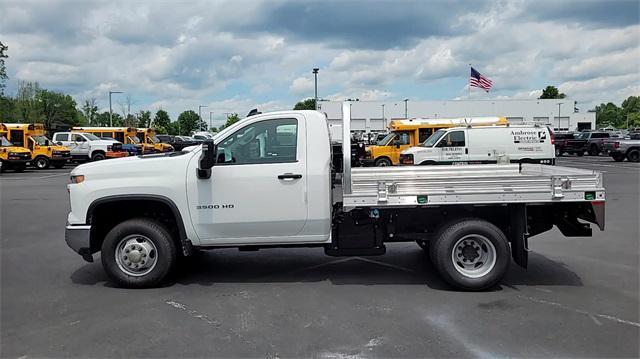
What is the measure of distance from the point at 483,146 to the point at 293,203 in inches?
663

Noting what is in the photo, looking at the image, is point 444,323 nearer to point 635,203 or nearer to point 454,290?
point 454,290

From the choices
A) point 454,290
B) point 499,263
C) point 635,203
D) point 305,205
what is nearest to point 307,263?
point 305,205

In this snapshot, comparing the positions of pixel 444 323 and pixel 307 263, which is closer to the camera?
pixel 444 323

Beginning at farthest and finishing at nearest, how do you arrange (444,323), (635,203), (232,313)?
(635,203)
(232,313)
(444,323)

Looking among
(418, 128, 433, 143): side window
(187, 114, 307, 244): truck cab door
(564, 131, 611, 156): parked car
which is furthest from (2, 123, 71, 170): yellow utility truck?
(564, 131, 611, 156): parked car

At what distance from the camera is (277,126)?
627 cm

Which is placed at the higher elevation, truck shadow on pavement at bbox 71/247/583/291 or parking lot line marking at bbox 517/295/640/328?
truck shadow on pavement at bbox 71/247/583/291

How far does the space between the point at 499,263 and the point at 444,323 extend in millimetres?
1286

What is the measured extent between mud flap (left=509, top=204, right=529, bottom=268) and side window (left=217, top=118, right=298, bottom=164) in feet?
8.47

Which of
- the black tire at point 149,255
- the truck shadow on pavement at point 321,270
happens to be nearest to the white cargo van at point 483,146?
the truck shadow on pavement at point 321,270

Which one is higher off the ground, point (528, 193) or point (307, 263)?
point (528, 193)

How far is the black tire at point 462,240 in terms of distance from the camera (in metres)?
6.04

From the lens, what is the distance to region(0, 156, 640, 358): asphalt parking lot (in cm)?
462

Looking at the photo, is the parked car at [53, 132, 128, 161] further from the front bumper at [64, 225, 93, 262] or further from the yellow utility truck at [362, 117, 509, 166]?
the front bumper at [64, 225, 93, 262]
